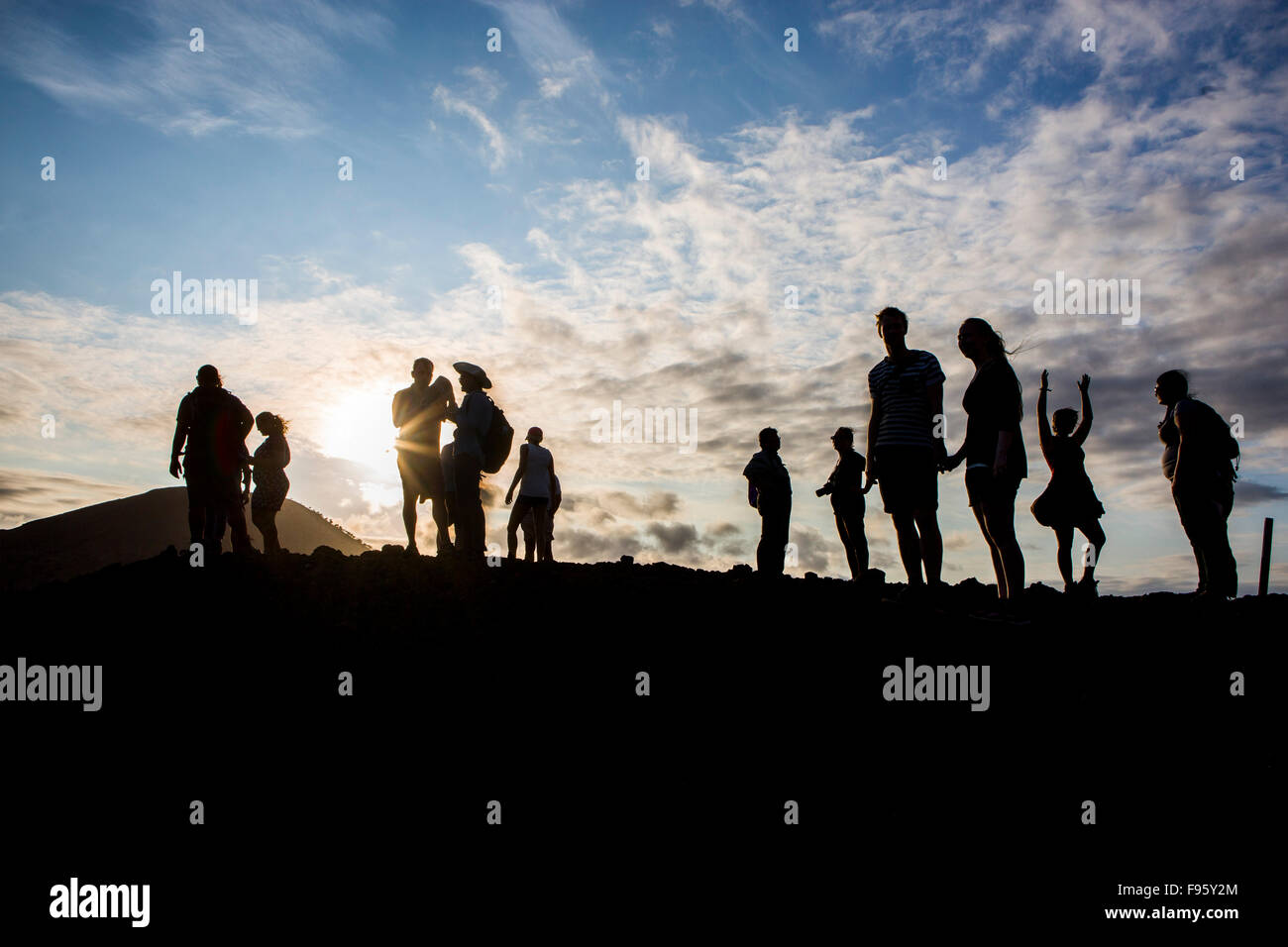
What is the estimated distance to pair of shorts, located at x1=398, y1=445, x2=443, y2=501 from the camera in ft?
31.6

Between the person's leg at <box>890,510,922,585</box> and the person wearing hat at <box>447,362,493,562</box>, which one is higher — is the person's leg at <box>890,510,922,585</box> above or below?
below

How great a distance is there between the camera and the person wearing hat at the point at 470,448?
30.0ft

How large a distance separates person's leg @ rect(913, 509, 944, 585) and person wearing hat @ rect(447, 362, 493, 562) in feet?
15.6

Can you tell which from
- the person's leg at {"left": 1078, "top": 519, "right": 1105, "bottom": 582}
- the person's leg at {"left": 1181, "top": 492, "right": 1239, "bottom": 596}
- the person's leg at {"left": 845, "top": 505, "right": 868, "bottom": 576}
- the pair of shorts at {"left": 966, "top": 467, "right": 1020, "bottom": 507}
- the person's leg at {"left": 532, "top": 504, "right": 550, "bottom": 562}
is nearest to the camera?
the pair of shorts at {"left": 966, "top": 467, "right": 1020, "bottom": 507}

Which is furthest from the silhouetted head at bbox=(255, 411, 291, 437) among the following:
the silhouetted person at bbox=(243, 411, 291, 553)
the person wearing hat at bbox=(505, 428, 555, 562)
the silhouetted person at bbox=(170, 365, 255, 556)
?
the person wearing hat at bbox=(505, 428, 555, 562)

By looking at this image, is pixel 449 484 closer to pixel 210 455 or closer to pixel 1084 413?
pixel 210 455

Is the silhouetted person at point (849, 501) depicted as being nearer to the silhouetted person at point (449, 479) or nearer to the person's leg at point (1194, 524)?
the person's leg at point (1194, 524)

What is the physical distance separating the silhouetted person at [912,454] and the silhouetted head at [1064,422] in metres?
3.20

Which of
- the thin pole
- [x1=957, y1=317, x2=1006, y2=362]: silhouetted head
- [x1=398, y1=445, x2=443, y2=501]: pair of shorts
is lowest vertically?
the thin pole

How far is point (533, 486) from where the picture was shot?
11.2 metres

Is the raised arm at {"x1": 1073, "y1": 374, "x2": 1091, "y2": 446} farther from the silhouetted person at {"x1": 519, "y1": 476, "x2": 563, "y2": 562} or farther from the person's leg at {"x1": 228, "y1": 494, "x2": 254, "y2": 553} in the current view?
the person's leg at {"x1": 228, "y1": 494, "x2": 254, "y2": 553}

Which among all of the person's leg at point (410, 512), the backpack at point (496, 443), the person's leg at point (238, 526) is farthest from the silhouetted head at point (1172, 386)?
the person's leg at point (238, 526)
